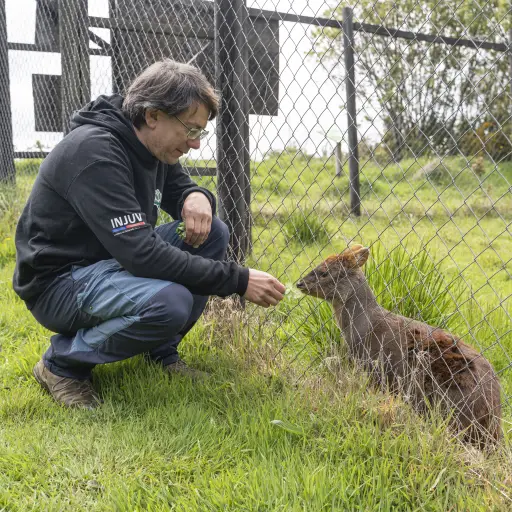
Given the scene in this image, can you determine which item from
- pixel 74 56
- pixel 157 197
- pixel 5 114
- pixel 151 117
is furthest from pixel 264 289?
pixel 5 114

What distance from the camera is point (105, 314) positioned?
2842mm

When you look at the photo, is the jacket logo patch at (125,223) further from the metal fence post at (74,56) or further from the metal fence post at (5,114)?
the metal fence post at (5,114)

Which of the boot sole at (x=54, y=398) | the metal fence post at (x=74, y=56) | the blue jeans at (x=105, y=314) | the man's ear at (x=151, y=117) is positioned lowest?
the boot sole at (x=54, y=398)

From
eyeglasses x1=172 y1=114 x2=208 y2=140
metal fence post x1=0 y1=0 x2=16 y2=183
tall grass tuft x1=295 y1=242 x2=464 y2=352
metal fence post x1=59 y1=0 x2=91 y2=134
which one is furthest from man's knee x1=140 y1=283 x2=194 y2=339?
metal fence post x1=0 y1=0 x2=16 y2=183

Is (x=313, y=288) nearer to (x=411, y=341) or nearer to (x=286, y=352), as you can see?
(x=286, y=352)

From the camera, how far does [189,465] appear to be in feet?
7.82

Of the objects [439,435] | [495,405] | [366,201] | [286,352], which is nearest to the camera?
[439,435]

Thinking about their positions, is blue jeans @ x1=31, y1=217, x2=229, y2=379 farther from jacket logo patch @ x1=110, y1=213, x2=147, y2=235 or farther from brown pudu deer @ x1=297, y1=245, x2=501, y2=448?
brown pudu deer @ x1=297, y1=245, x2=501, y2=448

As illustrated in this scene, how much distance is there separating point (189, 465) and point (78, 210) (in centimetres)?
121

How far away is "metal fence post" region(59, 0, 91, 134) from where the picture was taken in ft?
18.5

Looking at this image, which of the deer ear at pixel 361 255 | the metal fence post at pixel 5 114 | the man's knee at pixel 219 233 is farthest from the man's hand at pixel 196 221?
the metal fence post at pixel 5 114

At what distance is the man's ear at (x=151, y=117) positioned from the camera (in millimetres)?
2908

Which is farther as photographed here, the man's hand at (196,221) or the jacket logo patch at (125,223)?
the man's hand at (196,221)

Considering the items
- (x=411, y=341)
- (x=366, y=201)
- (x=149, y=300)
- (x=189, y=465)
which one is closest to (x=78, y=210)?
(x=149, y=300)
